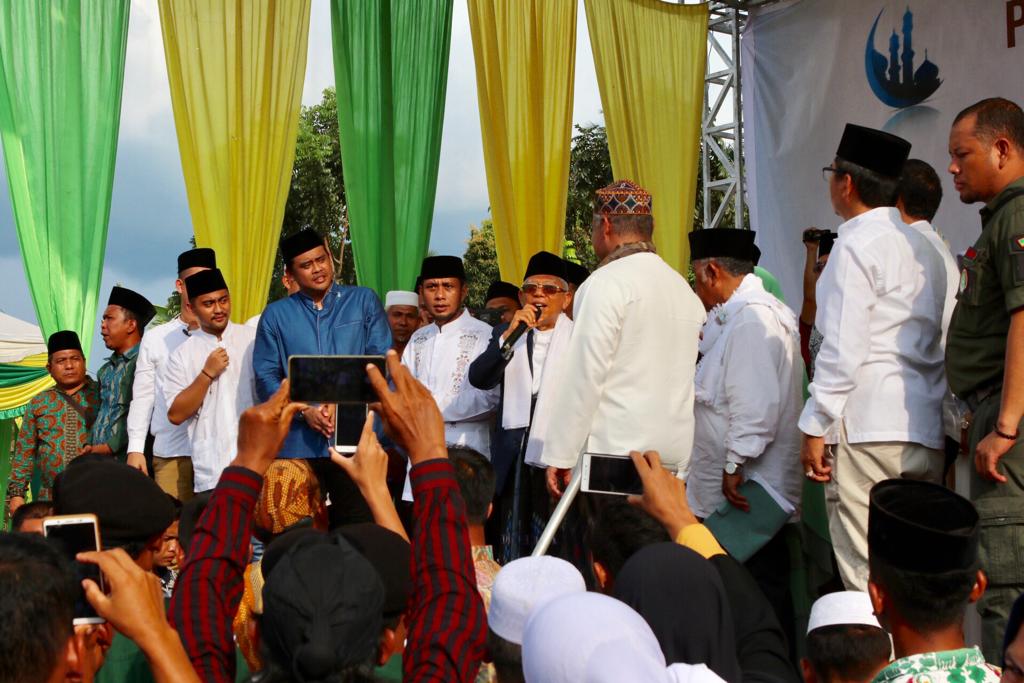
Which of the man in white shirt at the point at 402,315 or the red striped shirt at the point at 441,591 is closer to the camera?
the red striped shirt at the point at 441,591

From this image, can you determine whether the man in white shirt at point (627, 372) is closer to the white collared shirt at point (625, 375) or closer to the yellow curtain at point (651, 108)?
the white collared shirt at point (625, 375)

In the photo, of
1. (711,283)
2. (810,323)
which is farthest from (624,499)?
(810,323)

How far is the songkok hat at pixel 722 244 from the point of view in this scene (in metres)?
4.18

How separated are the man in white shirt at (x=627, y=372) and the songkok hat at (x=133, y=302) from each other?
3178mm

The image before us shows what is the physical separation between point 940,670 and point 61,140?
6.02m

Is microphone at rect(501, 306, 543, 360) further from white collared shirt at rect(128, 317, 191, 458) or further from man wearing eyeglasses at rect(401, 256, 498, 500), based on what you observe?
white collared shirt at rect(128, 317, 191, 458)

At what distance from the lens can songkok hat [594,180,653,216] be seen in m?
4.18

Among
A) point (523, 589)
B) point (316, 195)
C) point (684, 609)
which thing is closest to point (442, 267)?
point (523, 589)

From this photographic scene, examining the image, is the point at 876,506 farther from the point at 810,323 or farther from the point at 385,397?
the point at 810,323

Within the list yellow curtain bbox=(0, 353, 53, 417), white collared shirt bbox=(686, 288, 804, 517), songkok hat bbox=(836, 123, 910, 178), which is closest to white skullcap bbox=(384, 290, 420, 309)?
white collared shirt bbox=(686, 288, 804, 517)

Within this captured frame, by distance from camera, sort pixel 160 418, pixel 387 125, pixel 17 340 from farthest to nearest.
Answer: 1. pixel 17 340
2. pixel 387 125
3. pixel 160 418

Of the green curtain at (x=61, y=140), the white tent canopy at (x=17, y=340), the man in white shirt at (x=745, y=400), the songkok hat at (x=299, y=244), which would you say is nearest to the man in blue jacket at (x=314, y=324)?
the songkok hat at (x=299, y=244)

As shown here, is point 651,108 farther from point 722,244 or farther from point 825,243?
point 722,244

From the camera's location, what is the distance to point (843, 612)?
102 inches
